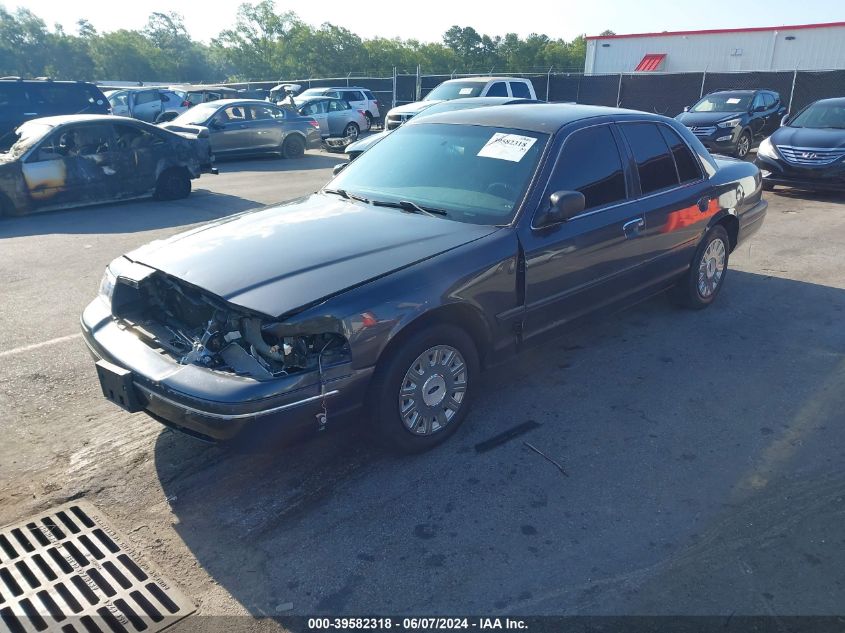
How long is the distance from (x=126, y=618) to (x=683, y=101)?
2452 centimetres

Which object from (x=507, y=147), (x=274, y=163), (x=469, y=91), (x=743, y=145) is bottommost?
(x=274, y=163)

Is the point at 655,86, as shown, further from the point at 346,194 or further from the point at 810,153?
the point at 346,194

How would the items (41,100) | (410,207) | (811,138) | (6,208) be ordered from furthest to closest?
(41,100), (811,138), (6,208), (410,207)

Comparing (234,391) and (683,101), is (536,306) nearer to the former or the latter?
(234,391)

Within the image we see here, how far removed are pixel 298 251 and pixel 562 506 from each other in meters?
1.92

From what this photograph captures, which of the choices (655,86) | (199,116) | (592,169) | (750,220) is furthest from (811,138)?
(655,86)

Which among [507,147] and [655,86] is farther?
[655,86]

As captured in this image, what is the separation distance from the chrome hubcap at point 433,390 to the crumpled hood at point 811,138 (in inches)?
392

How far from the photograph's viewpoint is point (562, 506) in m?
3.26

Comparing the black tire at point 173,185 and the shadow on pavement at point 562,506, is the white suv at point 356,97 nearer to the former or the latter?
the black tire at point 173,185

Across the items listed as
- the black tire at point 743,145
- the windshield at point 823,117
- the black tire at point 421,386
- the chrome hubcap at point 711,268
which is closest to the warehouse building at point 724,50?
the black tire at point 743,145

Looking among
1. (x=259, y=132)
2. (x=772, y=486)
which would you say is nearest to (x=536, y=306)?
(x=772, y=486)

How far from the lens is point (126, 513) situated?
323 cm

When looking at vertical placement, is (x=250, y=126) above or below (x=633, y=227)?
below
